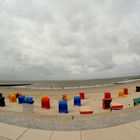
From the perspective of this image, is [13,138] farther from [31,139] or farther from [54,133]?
[54,133]

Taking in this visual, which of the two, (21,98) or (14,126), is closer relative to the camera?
(14,126)

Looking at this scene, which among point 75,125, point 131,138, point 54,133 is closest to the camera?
point 131,138

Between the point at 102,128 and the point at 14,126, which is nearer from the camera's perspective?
the point at 102,128

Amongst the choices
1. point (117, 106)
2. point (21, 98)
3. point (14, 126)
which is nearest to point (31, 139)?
point (14, 126)

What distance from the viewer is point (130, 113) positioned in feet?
19.4

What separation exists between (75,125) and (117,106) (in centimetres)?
750

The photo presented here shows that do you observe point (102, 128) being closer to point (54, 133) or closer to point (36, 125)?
point (54, 133)

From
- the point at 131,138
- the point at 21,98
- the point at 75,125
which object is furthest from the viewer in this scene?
the point at 21,98

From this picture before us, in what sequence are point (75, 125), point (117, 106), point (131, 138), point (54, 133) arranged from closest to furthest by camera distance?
point (131, 138), point (54, 133), point (75, 125), point (117, 106)

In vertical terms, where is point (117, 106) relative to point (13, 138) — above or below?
below

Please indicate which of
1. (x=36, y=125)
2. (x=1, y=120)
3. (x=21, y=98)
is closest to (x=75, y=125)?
(x=36, y=125)

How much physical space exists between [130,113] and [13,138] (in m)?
4.14

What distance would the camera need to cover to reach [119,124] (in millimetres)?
5066

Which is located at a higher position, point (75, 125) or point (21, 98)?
point (75, 125)
